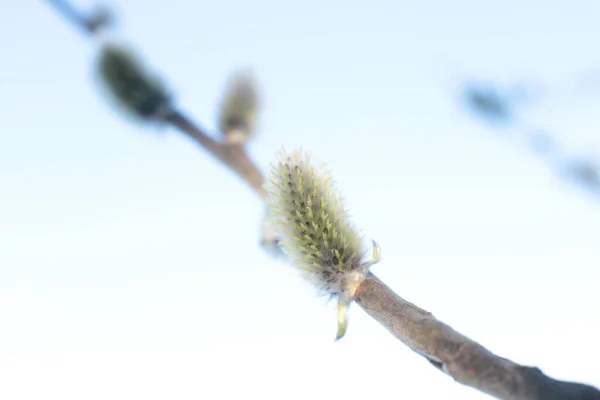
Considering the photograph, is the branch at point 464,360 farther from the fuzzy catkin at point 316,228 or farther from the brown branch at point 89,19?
the brown branch at point 89,19

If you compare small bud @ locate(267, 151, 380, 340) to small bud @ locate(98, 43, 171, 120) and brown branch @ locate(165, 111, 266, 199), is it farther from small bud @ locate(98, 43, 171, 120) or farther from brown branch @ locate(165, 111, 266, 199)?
small bud @ locate(98, 43, 171, 120)

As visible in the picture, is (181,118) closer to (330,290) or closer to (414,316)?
(330,290)

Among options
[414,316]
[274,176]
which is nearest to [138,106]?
[274,176]

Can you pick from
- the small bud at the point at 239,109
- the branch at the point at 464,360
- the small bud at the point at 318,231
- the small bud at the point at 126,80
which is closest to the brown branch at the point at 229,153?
the small bud at the point at 239,109

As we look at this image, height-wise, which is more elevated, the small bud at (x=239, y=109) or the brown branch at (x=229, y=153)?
the small bud at (x=239, y=109)

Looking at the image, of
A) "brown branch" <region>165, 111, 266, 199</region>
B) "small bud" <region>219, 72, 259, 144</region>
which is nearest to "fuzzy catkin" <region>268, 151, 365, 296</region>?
"brown branch" <region>165, 111, 266, 199</region>

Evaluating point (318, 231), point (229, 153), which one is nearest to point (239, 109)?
point (229, 153)

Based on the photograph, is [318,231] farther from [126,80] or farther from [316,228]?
[126,80]
